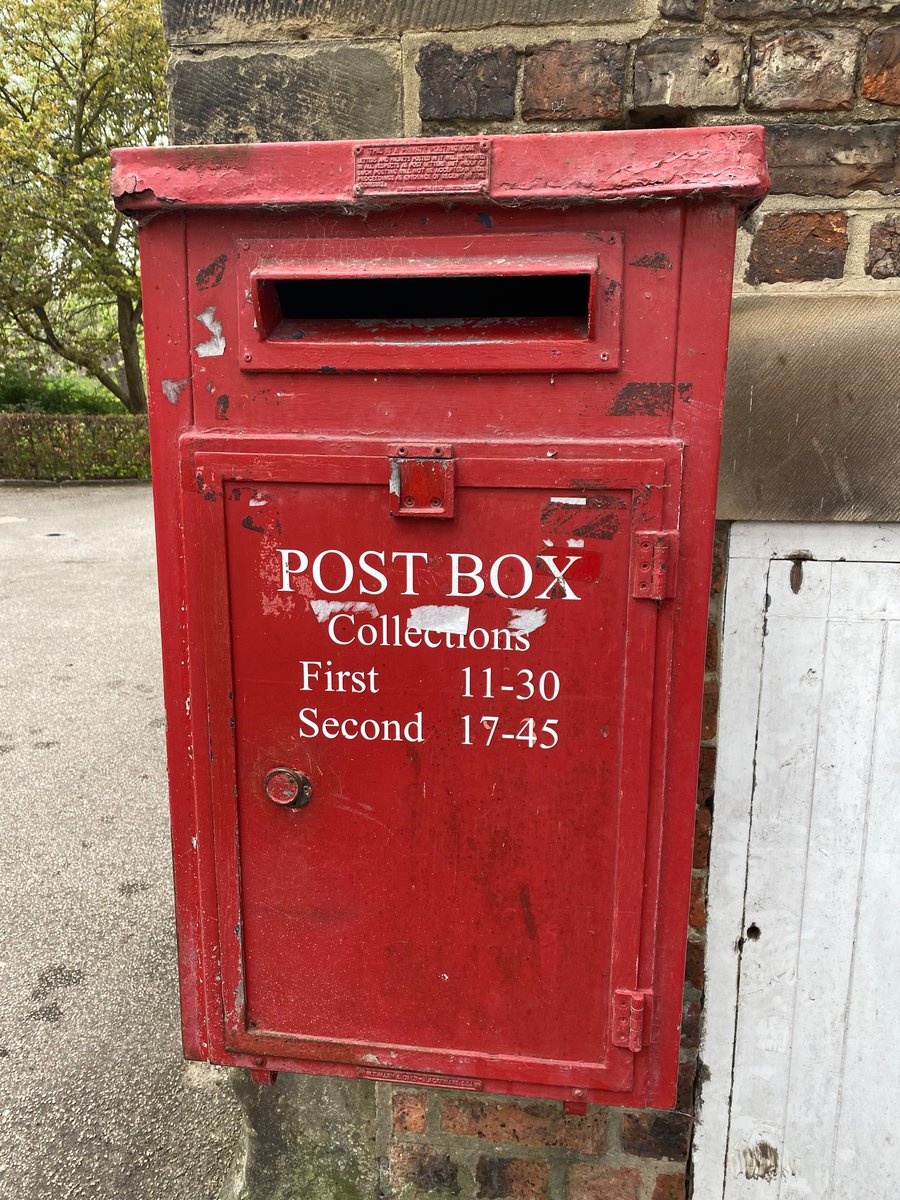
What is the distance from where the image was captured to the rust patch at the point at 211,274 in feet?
3.74

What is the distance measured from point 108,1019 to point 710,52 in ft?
9.46

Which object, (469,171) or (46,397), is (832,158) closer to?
Result: (469,171)

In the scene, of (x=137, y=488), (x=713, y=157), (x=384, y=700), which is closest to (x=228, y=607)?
(x=384, y=700)

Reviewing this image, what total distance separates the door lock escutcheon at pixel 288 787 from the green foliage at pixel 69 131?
44.0 feet

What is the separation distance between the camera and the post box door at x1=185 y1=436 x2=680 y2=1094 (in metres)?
1.14

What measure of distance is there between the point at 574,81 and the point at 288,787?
1252mm

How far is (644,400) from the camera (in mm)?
1105

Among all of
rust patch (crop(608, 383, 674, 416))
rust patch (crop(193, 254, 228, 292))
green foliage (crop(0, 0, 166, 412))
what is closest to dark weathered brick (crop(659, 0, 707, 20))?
rust patch (crop(608, 383, 674, 416))

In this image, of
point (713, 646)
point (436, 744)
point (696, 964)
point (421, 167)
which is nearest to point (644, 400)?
point (421, 167)

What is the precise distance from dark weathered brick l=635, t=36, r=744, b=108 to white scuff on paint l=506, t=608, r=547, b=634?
925mm

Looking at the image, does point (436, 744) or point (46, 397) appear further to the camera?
point (46, 397)

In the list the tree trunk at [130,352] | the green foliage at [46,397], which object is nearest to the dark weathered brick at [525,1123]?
the tree trunk at [130,352]

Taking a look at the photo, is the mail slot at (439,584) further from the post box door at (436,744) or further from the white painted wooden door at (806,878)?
the white painted wooden door at (806,878)

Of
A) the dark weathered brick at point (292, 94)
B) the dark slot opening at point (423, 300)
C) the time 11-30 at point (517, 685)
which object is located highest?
the dark weathered brick at point (292, 94)
